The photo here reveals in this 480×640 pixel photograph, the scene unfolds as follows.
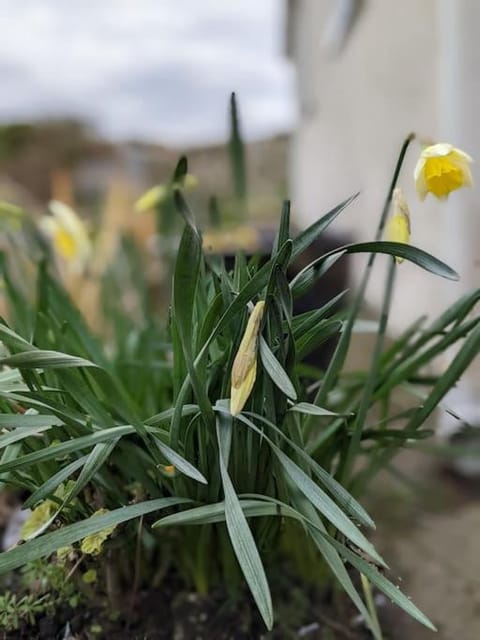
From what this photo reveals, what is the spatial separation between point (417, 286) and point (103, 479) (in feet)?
4.90

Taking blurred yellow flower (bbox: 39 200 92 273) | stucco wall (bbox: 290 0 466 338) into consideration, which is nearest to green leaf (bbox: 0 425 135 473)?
blurred yellow flower (bbox: 39 200 92 273)

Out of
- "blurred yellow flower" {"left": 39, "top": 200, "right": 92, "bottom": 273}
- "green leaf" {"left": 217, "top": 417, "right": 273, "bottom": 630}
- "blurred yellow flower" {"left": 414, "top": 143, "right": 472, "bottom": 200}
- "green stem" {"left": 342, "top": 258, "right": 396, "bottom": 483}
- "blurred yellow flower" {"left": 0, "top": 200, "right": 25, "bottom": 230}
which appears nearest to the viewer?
"green leaf" {"left": 217, "top": 417, "right": 273, "bottom": 630}

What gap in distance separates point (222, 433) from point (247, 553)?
14 cm

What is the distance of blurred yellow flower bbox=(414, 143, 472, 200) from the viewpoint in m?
0.66

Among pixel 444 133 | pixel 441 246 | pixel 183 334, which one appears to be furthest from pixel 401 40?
pixel 183 334

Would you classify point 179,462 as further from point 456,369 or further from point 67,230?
point 67,230

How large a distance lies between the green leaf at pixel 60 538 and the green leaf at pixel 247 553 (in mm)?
97

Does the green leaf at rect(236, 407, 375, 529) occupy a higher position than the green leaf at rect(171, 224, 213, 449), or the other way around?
the green leaf at rect(171, 224, 213, 449)

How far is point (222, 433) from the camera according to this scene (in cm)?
66

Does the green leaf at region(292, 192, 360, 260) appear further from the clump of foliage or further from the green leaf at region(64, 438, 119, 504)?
the clump of foliage

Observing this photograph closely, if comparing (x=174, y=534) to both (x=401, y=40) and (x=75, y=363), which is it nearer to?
(x=75, y=363)

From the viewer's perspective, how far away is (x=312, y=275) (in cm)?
71

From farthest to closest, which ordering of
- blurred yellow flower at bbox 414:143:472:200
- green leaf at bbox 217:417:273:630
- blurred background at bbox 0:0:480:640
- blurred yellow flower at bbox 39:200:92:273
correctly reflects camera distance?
1. blurred background at bbox 0:0:480:640
2. blurred yellow flower at bbox 39:200:92:273
3. blurred yellow flower at bbox 414:143:472:200
4. green leaf at bbox 217:417:273:630

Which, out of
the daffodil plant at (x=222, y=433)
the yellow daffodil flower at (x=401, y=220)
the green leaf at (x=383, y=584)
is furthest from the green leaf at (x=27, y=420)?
the yellow daffodil flower at (x=401, y=220)
